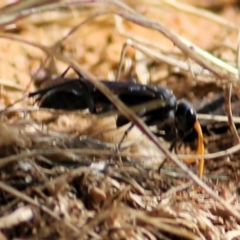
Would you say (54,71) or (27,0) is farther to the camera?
(54,71)

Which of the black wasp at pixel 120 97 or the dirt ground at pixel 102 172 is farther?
the black wasp at pixel 120 97

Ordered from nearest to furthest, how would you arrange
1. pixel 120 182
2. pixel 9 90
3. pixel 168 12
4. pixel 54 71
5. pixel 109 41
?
pixel 120 182
pixel 9 90
pixel 54 71
pixel 109 41
pixel 168 12

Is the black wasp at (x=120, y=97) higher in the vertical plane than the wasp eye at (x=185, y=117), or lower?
higher

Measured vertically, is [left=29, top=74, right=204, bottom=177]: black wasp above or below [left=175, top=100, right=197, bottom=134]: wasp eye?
above

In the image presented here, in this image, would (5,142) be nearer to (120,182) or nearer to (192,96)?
(120,182)

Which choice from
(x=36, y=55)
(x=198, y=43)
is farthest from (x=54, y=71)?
(x=198, y=43)

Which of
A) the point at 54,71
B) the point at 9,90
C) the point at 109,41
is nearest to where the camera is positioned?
the point at 9,90

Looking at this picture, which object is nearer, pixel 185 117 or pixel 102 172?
pixel 102 172
